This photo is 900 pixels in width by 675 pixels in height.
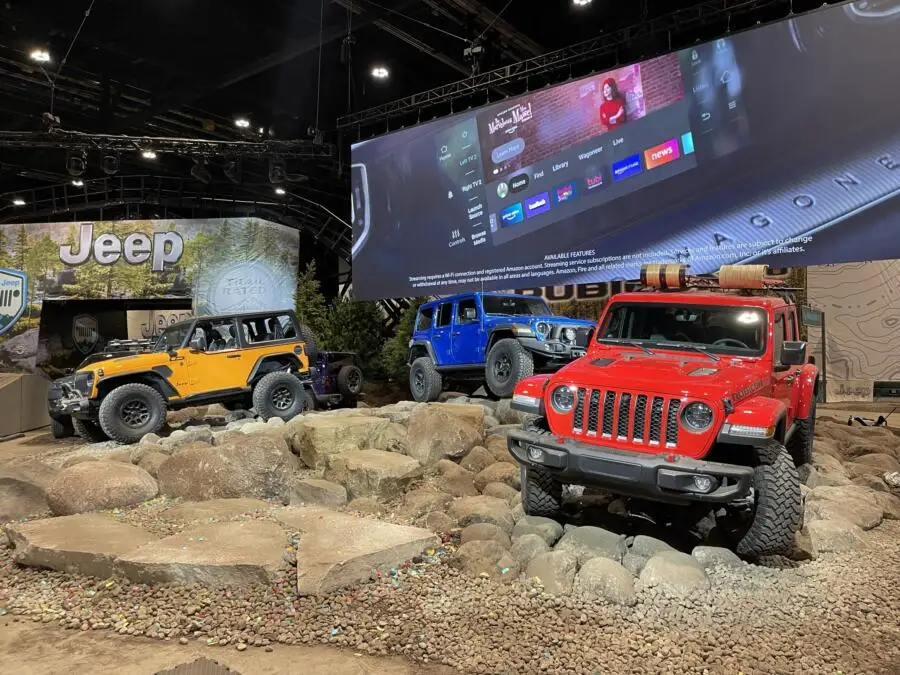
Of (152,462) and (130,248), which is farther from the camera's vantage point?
(130,248)

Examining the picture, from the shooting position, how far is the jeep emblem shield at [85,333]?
49.8 feet

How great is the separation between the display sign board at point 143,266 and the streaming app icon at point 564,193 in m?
8.16

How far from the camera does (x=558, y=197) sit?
840 centimetres

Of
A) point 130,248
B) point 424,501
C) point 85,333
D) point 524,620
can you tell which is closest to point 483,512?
point 424,501

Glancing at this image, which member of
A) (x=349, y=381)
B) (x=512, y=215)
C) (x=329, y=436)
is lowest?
(x=329, y=436)

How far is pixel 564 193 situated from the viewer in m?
8.35

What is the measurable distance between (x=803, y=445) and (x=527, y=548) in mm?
3185

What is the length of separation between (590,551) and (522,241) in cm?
587

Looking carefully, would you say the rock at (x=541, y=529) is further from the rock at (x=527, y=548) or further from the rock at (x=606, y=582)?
the rock at (x=606, y=582)

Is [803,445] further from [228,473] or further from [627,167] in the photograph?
[228,473]

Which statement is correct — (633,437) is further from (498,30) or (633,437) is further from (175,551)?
(498,30)

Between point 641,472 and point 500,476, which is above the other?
point 641,472

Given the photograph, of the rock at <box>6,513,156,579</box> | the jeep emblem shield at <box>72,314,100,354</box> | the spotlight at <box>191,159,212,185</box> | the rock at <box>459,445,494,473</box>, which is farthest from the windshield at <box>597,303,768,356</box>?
the jeep emblem shield at <box>72,314,100,354</box>

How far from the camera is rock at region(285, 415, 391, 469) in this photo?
570cm
